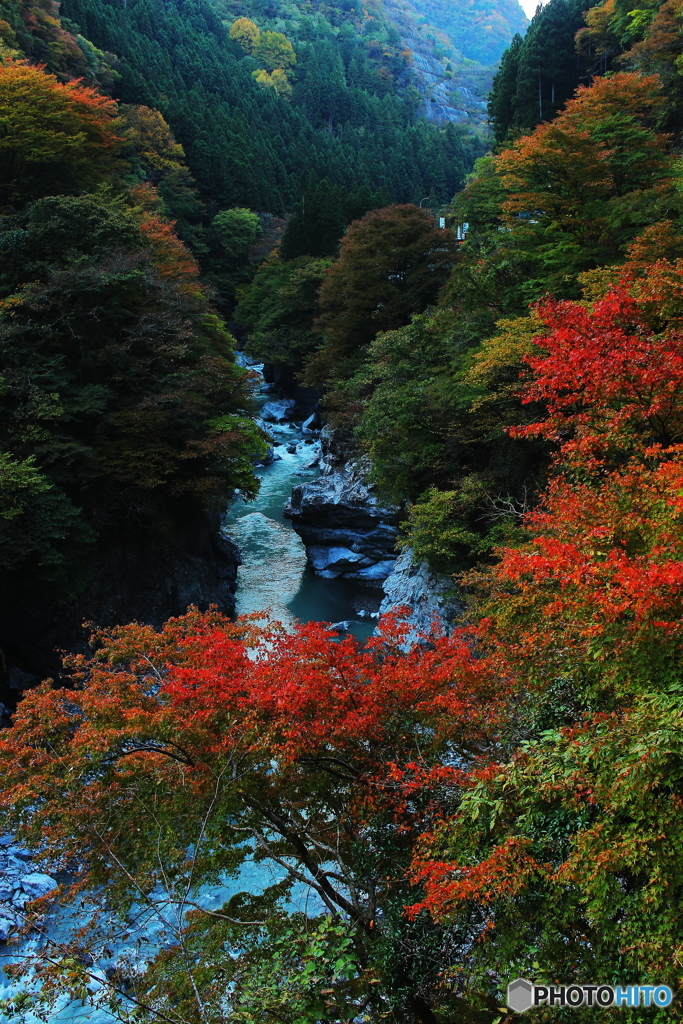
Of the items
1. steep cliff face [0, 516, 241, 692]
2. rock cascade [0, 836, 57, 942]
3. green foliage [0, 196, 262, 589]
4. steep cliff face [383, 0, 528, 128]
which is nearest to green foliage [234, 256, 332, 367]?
green foliage [0, 196, 262, 589]

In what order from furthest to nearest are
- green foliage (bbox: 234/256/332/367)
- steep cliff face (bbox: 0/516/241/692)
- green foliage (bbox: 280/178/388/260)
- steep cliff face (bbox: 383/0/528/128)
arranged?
steep cliff face (bbox: 383/0/528/128) → green foliage (bbox: 280/178/388/260) → green foliage (bbox: 234/256/332/367) → steep cliff face (bbox: 0/516/241/692)

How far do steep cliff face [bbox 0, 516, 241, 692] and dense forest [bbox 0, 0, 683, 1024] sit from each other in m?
0.23

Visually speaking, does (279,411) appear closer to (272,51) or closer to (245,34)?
(272,51)

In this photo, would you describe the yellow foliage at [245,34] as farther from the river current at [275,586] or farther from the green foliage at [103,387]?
the green foliage at [103,387]

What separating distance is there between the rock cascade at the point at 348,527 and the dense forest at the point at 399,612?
2904mm

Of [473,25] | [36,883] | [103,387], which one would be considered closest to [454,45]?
[473,25]

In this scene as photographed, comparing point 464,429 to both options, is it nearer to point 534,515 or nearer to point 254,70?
point 534,515

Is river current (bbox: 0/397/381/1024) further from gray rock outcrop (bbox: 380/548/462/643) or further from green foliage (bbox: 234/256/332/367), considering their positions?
green foliage (bbox: 234/256/332/367)

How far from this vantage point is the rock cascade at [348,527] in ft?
77.2

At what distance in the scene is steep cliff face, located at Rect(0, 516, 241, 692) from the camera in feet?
50.5

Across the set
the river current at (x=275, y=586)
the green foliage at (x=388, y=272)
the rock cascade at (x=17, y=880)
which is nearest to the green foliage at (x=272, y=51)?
the green foliage at (x=388, y=272)

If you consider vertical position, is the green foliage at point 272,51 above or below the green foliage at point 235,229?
above

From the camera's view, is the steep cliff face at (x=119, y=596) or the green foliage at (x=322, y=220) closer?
the steep cliff face at (x=119, y=596)

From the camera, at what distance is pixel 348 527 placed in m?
24.2
